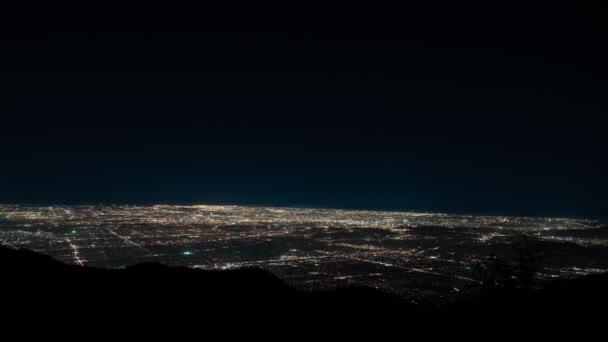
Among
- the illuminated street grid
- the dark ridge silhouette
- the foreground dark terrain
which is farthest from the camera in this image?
the illuminated street grid

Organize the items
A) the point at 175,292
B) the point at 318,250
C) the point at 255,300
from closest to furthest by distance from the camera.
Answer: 1. the point at 255,300
2. the point at 175,292
3. the point at 318,250

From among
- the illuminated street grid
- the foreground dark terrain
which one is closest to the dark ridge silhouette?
the foreground dark terrain

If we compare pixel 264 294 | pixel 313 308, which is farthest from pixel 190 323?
pixel 313 308

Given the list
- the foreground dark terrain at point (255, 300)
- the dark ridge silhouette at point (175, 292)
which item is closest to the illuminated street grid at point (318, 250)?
the foreground dark terrain at point (255, 300)

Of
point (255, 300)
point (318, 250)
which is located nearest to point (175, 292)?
point (255, 300)

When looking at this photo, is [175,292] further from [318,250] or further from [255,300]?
[318,250]

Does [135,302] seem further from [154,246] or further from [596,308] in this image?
[154,246]

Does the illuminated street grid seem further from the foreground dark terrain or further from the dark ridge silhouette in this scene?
the dark ridge silhouette

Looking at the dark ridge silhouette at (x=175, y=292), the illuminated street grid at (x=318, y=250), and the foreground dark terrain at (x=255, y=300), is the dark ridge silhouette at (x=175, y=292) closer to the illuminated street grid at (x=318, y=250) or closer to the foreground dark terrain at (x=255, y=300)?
the foreground dark terrain at (x=255, y=300)
